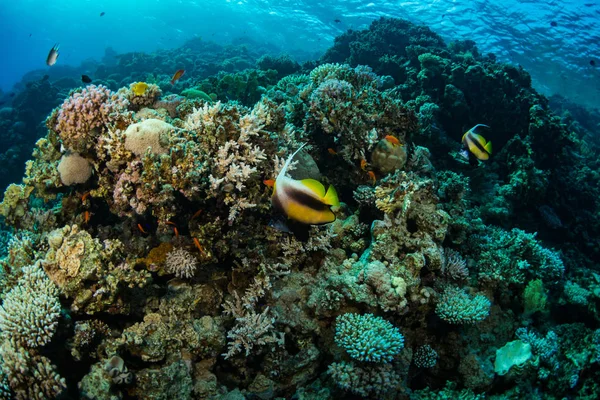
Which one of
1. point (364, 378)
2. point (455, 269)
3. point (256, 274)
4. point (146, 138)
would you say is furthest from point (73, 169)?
point (455, 269)

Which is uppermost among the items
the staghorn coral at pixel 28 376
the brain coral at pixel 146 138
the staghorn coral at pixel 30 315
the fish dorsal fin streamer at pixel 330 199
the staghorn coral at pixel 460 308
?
the fish dorsal fin streamer at pixel 330 199

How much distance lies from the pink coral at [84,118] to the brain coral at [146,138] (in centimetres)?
49

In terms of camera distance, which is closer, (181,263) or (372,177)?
(181,263)

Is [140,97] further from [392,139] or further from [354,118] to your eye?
[392,139]

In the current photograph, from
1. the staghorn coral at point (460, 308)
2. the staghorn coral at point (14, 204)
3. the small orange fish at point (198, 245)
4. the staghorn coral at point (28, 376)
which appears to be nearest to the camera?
the staghorn coral at point (28, 376)

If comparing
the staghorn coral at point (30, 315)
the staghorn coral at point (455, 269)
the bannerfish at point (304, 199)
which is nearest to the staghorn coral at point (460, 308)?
the staghorn coral at point (455, 269)

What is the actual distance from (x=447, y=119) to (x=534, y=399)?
8646mm

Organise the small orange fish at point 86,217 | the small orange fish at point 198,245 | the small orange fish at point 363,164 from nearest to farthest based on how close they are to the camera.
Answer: the small orange fish at point 198,245 → the small orange fish at point 86,217 → the small orange fish at point 363,164

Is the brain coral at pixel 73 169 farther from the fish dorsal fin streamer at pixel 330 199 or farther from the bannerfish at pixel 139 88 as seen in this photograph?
the fish dorsal fin streamer at pixel 330 199

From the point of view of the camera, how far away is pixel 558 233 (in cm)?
920

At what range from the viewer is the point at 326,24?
40.4 meters

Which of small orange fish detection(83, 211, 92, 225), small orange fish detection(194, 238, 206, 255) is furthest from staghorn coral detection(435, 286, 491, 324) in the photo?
small orange fish detection(83, 211, 92, 225)

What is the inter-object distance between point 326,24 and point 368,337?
45044mm

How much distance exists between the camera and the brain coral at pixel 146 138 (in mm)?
3736
